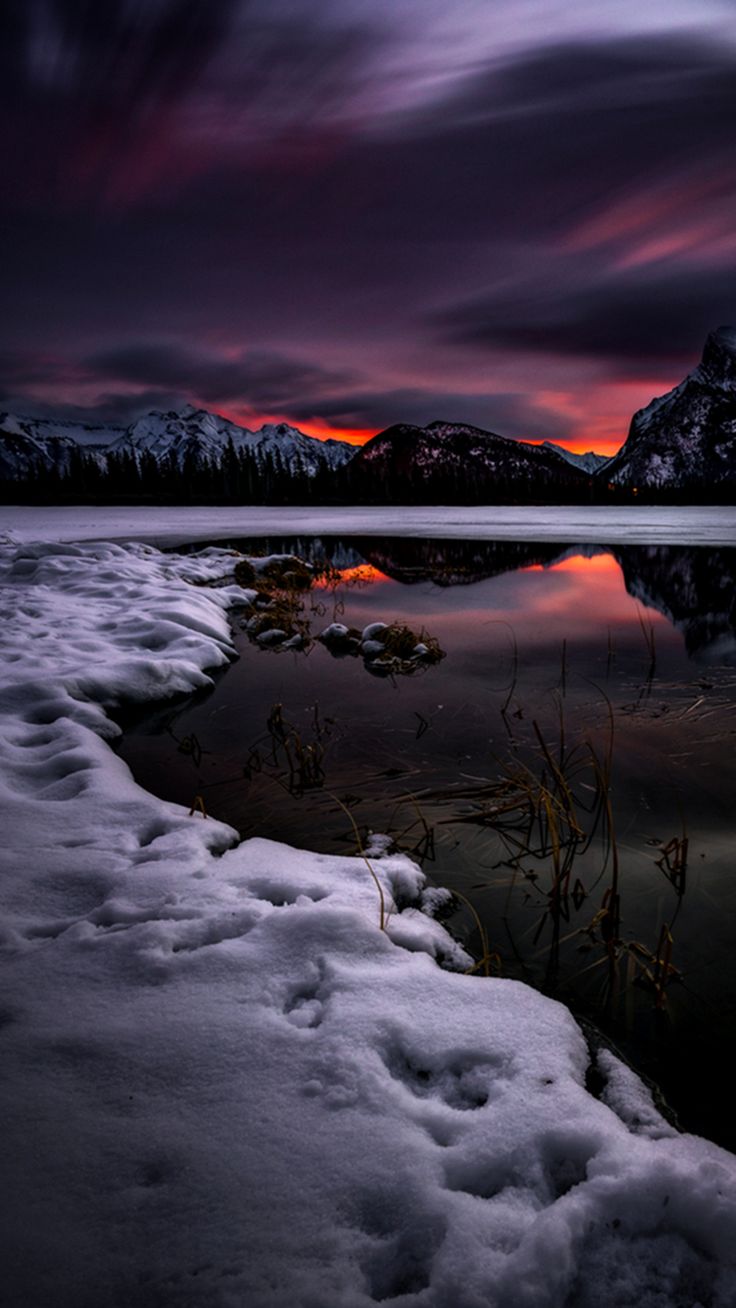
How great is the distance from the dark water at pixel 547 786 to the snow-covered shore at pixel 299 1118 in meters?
0.55

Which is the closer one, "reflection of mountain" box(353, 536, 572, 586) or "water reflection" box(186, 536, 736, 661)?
"water reflection" box(186, 536, 736, 661)

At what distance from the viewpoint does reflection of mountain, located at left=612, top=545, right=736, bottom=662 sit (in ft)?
36.4

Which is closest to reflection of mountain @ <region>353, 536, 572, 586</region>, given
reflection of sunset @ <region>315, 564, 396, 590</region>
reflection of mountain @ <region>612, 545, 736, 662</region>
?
reflection of sunset @ <region>315, 564, 396, 590</region>

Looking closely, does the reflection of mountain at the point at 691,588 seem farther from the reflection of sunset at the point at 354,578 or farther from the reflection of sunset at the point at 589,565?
the reflection of sunset at the point at 354,578

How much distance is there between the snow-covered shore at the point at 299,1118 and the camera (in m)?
1.57

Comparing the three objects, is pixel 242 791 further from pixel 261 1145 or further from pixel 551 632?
pixel 551 632

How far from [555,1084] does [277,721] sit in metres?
4.83

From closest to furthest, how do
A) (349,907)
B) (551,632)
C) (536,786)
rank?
(349,907), (536,786), (551,632)

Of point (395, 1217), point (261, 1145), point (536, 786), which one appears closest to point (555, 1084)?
point (395, 1217)

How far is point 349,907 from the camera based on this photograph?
3.28 m

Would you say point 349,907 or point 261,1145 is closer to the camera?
point 261,1145

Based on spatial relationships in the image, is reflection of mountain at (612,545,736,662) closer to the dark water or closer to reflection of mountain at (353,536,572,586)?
the dark water

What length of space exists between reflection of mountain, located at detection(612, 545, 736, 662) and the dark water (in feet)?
0.65

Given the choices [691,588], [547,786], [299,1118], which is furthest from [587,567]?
[299,1118]
